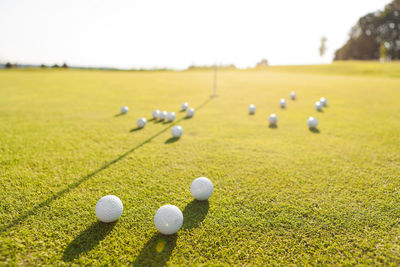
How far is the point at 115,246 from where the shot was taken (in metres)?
2.47

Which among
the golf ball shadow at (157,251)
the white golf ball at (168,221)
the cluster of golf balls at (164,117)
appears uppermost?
the cluster of golf balls at (164,117)

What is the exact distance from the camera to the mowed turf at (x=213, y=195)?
7.97 ft

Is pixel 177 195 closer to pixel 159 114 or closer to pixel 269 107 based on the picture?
pixel 159 114

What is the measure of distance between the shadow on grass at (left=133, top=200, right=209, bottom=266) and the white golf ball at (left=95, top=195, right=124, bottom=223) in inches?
21.7

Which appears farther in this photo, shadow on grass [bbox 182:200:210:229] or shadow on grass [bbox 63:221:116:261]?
shadow on grass [bbox 182:200:210:229]

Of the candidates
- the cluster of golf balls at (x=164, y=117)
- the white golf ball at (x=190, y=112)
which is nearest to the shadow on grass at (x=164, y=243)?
the cluster of golf balls at (x=164, y=117)

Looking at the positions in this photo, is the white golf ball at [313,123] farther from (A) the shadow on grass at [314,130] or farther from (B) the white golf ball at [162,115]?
(B) the white golf ball at [162,115]

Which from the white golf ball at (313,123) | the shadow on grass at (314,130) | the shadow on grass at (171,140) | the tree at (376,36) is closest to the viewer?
the shadow on grass at (171,140)

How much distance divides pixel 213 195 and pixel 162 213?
1.04 meters

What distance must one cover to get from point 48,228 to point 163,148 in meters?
2.78

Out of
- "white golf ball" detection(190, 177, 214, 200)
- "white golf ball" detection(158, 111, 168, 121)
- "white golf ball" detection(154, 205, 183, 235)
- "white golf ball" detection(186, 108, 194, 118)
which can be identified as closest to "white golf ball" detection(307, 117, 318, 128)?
"white golf ball" detection(186, 108, 194, 118)

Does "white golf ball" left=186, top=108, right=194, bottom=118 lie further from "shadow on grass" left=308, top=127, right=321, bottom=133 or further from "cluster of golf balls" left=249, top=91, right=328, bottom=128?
"shadow on grass" left=308, top=127, right=321, bottom=133

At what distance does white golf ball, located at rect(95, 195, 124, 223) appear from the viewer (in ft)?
8.93

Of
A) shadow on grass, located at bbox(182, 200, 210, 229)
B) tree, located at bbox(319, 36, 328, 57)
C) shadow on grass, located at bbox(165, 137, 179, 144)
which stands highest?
tree, located at bbox(319, 36, 328, 57)
